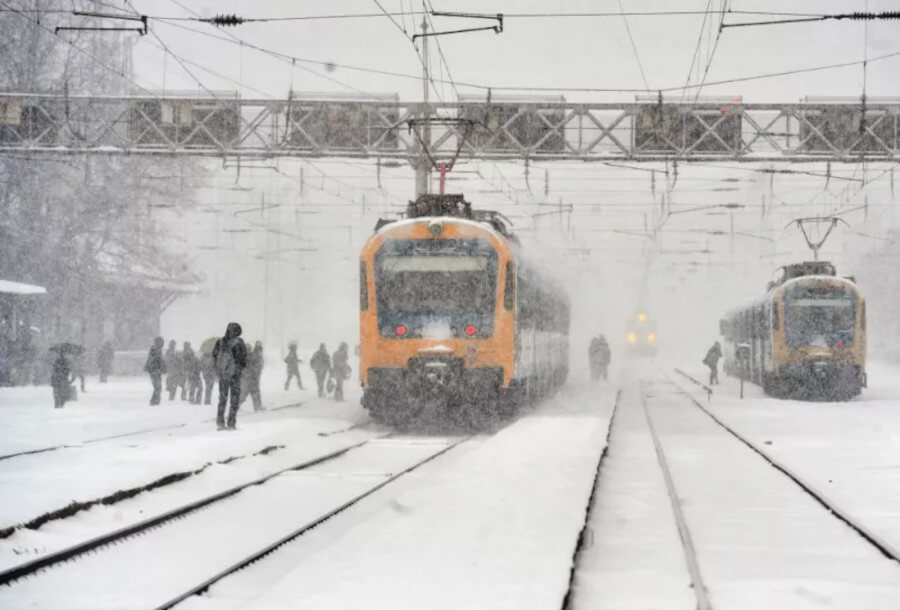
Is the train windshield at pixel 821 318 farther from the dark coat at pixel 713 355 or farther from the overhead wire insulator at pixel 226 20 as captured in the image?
the overhead wire insulator at pixel 226 20

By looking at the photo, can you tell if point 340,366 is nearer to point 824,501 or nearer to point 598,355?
point 598,355

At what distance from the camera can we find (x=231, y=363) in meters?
17.5

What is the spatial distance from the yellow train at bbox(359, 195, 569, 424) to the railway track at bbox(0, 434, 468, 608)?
5680 mm

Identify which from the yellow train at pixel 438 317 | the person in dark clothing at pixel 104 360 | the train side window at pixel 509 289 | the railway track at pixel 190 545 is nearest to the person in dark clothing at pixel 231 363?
the yellow train at pixel 438 317

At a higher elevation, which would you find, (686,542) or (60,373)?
(60,373)

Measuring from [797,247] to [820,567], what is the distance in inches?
3109

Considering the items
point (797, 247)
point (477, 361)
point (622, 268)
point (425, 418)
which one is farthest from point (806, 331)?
point (797, 247)

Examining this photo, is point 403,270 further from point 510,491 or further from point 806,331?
point 806,331

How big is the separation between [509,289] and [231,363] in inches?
183

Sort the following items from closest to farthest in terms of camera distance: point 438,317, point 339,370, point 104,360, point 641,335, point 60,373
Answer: point 438,317
point 60,373
point 339,370
point 104,360
point 641,335

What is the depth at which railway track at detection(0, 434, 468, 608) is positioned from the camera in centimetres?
697

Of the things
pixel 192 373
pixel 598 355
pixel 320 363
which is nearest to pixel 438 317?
pixel 192 373

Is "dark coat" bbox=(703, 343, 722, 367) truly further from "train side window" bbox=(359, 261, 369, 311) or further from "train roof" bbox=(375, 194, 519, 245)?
"train side window" bbox=(359, 261, 369, 311)

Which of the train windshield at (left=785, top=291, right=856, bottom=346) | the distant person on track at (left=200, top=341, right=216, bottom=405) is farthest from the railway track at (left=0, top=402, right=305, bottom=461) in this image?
the train windshield at (left=785, top=291, right=856, bottom=346)
